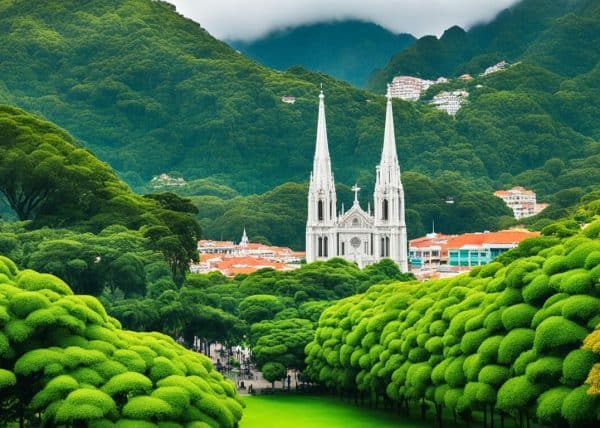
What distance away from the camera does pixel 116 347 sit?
1383 inches

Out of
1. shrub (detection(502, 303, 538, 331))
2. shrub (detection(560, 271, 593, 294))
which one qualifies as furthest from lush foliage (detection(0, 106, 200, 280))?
shrub (detection(560, 271, 593, 294))

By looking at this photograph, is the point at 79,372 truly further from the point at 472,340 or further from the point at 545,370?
the point at 472,340

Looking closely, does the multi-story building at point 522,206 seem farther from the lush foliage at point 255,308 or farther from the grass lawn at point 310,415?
the grass lawn at point 310,415

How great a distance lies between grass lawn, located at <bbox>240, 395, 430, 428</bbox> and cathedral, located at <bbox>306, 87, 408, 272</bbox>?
6271 centimetres

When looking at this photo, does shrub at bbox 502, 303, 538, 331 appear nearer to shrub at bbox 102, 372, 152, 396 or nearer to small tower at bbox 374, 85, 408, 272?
shrub at bbox 102, 372, 152, 396

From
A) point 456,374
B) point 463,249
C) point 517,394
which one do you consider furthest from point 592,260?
point 463,249

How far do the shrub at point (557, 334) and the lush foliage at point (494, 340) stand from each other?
3cm

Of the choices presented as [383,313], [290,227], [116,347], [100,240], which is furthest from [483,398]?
[290,227]

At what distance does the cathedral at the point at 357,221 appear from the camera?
12438cm

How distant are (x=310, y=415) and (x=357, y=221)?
7389 cm

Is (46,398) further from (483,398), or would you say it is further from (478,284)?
(478,284)

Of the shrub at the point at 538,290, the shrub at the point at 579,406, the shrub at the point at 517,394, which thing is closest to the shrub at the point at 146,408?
the shrub at the point at 517,394

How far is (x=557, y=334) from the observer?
33562mm

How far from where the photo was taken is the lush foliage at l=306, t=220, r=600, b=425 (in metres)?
33.5
